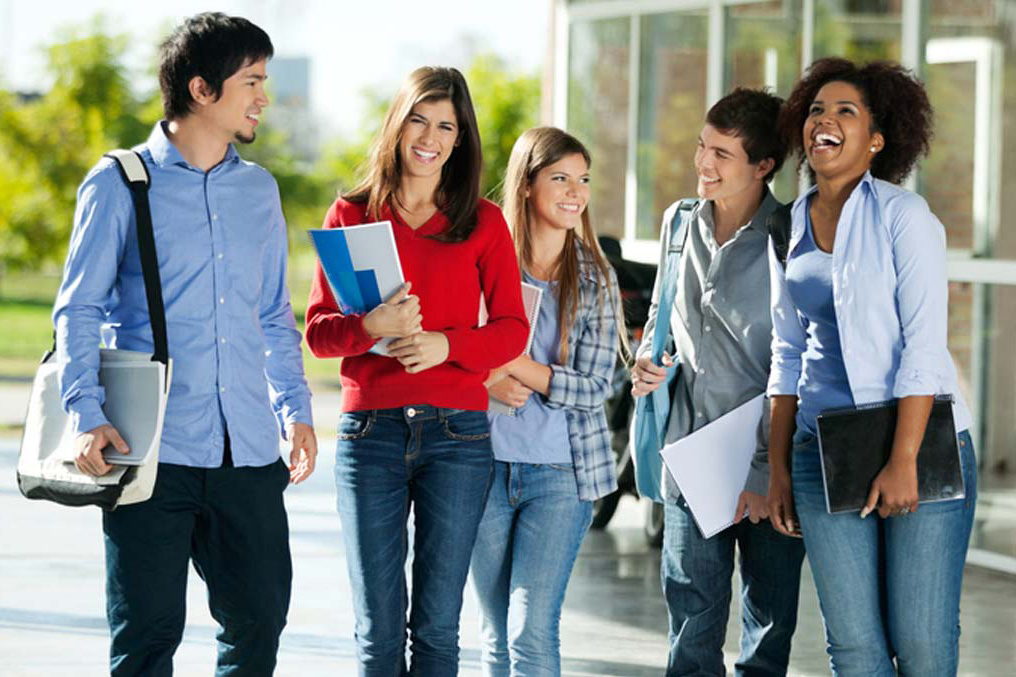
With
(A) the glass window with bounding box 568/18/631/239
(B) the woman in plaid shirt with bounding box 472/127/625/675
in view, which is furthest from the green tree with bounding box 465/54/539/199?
(B) the woman in plaid shirt with bounding box 472/127/625/675

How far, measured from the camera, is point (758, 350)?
13.1ft

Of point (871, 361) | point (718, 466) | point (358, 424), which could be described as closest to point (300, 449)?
point (358, 424)

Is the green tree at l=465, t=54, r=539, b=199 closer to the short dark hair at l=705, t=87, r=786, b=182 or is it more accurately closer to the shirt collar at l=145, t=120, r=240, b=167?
the short dark hair at l=705, t=87, r=786, b=182

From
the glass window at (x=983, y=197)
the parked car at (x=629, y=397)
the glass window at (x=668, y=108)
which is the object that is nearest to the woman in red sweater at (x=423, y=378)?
the parked car at (x=629, y=397)

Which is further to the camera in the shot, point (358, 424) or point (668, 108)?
point (668, 108)

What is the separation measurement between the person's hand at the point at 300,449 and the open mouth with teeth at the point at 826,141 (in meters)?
1.34

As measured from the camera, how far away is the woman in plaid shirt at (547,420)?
3.98 metres

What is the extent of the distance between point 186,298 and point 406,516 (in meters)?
0.76

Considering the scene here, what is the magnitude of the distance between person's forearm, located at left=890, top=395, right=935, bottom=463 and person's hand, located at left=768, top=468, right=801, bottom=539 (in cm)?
36

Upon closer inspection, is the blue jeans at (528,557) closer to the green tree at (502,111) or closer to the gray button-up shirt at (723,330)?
the gray button-up shirt at (723,330)

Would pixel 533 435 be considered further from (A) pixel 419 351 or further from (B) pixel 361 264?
(B) pixel 361 264

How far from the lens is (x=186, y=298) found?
342 centimetres

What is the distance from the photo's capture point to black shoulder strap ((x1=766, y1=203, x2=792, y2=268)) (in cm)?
369

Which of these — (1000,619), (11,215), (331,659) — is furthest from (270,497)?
(11,215)
